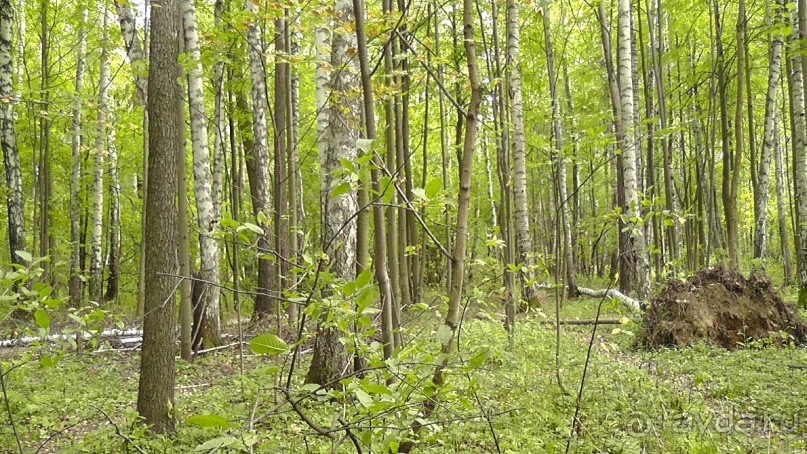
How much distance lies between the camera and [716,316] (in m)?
8.12

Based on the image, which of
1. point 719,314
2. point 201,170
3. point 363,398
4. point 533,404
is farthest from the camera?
point 201,170

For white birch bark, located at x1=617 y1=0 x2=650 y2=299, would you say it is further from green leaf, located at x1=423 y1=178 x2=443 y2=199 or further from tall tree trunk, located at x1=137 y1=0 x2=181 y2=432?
green leaf, located at x1=423 y1=178 x2=443 y2=199

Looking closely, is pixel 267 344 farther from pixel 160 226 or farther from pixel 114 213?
pixel 114 213

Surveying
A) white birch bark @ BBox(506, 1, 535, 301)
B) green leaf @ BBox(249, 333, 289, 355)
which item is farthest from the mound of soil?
green leaf @ BBox(249, 333, 289, 355)

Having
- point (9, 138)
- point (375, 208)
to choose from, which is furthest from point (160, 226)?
point (9, 138)

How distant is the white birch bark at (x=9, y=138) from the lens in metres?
→ 10.1

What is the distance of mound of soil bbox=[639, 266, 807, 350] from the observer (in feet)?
26.1

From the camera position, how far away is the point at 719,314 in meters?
8.16

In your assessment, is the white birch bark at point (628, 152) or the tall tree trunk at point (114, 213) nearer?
the white birch bark at point (628, 152)

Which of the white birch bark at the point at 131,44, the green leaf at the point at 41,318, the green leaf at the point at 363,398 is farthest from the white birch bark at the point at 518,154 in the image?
the green leaf at the point at 363,398

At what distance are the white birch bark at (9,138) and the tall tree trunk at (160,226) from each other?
7.42 m

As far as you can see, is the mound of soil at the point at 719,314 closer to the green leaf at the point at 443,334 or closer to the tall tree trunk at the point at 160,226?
the tall tree trunk at the point at 160,226

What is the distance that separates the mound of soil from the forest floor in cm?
38

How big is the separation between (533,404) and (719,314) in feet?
16.0
